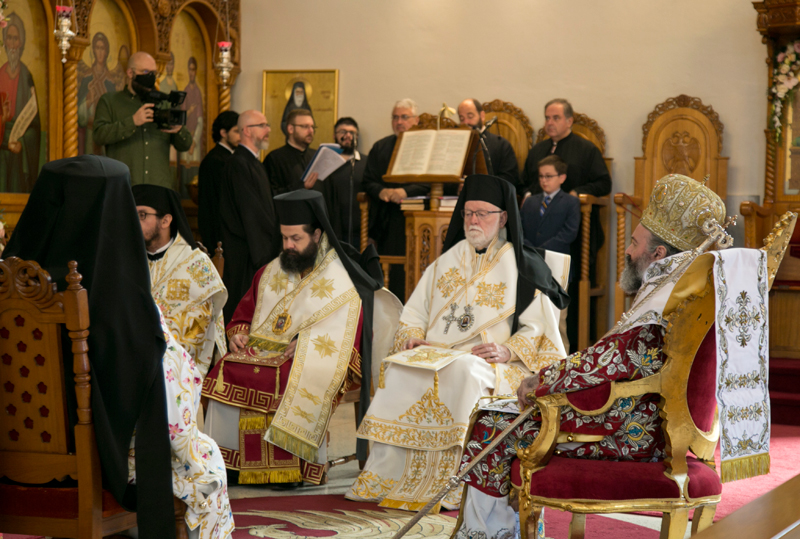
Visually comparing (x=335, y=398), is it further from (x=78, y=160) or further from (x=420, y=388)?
(x=78, y=160)

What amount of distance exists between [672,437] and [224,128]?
6.93m

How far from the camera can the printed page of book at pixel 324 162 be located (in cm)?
802

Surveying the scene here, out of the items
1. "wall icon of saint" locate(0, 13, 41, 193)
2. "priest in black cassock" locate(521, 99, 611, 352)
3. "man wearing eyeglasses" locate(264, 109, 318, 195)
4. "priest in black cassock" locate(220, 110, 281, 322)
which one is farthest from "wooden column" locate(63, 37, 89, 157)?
"priest in black cassock" locate(521, 99, 611, 352)

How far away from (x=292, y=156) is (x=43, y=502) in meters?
6.46

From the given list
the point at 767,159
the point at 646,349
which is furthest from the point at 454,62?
the point at 646,349

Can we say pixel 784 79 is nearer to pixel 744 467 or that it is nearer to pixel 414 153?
pixel 414 153

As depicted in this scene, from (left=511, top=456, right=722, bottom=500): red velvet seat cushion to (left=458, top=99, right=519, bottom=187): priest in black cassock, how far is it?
5.60m

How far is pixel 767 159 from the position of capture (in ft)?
26.6

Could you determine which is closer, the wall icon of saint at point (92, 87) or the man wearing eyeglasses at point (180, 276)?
the man wearing eyeglasses at point (180, 276)

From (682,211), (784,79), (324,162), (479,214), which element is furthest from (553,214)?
(682,211)

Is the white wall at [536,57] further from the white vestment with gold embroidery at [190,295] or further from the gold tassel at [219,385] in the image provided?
the gold tassel at [219,385]

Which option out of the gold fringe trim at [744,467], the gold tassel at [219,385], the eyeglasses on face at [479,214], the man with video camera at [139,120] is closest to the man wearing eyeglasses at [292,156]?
the man with video camera at [139,120]

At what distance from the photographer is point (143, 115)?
7867mm

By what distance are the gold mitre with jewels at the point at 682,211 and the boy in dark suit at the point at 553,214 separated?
4.40 meters
